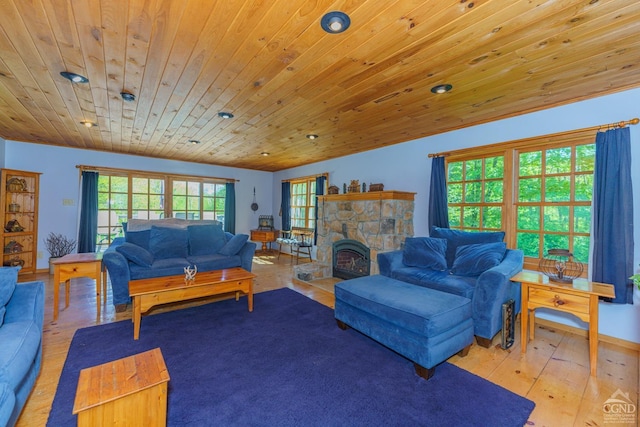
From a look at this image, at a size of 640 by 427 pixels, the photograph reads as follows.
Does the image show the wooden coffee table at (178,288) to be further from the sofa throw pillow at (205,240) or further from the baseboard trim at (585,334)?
the baseboard trim at (585,334)

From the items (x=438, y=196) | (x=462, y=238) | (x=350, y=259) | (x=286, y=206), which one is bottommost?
(x=350, y=259)

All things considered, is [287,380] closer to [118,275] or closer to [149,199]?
[118,275]

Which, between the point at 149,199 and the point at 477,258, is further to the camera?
the point at 149,199

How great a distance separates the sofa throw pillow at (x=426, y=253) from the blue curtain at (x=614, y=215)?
1.30 m

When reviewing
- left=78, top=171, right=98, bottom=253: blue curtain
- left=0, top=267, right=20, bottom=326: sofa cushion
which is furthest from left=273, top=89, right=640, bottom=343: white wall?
left=78, top=171, right=98, bottom=253: blue curtain

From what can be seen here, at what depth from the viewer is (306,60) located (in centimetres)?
197

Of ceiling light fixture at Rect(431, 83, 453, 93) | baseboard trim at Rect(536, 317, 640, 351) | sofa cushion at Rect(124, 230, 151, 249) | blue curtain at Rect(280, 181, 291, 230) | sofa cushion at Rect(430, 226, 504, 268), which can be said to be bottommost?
baseboard trim at Rect(536, 317, 640, 351)

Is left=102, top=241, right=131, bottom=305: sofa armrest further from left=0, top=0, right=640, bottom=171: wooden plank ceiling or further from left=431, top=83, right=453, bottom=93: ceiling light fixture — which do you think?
left=431, top=83, right=453, bottom=93: ceiling light fixture

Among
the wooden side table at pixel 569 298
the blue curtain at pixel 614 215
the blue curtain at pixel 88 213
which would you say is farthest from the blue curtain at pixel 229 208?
the blue curtain at pixel 614 215

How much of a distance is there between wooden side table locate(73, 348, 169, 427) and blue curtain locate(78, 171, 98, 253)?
16.4ft

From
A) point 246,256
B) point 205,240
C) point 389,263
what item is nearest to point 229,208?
point 205,240

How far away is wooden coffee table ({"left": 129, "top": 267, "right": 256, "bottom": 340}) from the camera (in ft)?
7.95

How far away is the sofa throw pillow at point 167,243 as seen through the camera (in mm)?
3775

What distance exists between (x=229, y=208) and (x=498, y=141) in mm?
5824
